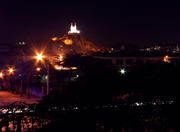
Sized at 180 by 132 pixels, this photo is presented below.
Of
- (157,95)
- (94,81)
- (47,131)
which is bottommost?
(47,131)

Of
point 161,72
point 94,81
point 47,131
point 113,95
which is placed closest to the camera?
point 47,131

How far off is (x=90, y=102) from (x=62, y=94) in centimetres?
209

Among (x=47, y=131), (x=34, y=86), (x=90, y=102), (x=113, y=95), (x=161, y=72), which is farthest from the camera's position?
(x=34, y=86)

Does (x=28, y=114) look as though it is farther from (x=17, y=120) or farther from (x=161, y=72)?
(x=161, y=72)

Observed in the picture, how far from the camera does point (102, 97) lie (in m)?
9.73

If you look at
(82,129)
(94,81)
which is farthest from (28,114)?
(94,81)

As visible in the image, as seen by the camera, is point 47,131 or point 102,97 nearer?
point 47,131

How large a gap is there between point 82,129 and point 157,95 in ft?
11.8

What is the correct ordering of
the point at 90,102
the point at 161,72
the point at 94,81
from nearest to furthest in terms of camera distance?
the point at 90,102 → the point at 94,81 → the point at 161,72

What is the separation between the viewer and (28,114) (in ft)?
27.5

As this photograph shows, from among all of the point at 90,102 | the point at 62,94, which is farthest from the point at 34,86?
the point at 90,102

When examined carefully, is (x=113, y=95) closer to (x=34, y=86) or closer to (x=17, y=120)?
(x=17, y=120)

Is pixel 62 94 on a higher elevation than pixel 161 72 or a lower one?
lower

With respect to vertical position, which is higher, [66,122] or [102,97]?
[102,97]
